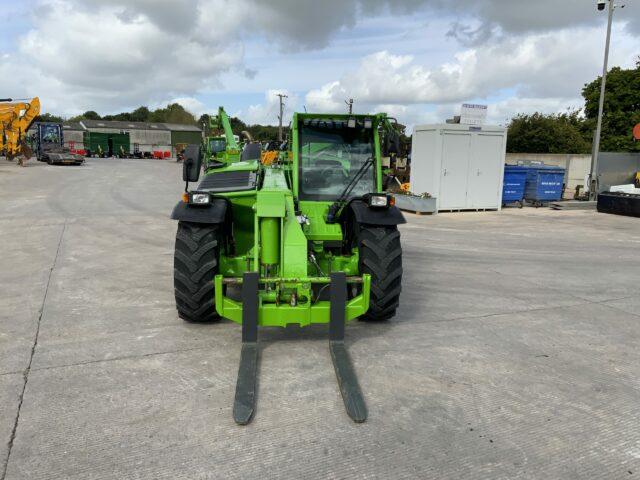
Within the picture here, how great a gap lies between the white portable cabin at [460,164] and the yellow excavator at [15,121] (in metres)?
22.1

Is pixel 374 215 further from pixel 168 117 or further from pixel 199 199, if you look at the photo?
pixel 168 117

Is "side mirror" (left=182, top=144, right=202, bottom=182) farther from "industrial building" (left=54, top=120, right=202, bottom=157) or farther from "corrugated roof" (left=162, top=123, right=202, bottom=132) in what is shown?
"corrugated roof" (left=162, top=123, right=202, bottom=132)

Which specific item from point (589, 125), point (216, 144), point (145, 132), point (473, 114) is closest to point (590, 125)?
point (589, 125)

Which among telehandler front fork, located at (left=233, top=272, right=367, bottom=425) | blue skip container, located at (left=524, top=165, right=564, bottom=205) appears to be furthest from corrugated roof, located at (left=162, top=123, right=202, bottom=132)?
telehandler front fork, located at (left=233, top=272, right=367, bottom=425)

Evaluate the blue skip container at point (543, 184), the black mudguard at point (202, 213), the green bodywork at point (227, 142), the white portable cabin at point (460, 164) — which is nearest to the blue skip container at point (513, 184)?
the blue skip container at point (543, 184)

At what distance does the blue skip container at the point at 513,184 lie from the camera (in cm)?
1727

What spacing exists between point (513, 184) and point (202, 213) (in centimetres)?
1488

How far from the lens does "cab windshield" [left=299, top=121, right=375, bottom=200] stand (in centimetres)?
588

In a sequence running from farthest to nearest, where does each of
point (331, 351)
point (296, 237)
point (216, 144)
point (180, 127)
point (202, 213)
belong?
point (180, 127) → point (216, 144) → point (202, 213) → point (296, 237) → point (331, 351)

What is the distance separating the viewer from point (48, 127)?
35938 mm

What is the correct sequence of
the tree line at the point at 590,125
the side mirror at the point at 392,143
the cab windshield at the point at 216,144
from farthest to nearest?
1. the tree line at the point at 590,125
2. the cab windshield at the point at 216,144
3. the side mirror at the point at 392,143

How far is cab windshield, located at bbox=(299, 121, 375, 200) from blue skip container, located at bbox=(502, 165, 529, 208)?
12.7 metres

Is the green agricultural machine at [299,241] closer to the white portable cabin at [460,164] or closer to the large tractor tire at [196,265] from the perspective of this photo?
the large tractor tire at [196,265]

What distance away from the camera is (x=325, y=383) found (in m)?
3.97
